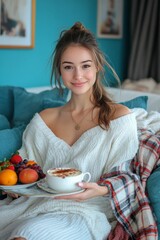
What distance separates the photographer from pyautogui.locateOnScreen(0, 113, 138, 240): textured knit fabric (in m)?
1.62

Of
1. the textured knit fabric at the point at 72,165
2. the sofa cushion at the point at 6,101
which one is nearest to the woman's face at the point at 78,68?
the textured knit fabric at the point at 72,165

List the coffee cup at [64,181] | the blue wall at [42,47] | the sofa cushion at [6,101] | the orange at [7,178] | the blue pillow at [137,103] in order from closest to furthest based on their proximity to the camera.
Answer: the coffee cup at [64,181] < the orange at [7,178] < the blue pillow at [137,103] < the sofa cushion at [6,101] < the blue wall at [42,47]

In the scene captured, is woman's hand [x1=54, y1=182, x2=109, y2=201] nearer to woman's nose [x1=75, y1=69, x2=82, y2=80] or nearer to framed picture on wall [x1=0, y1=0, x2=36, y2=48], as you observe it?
woman's nose [x1=75, y1=69, x2=82, y2=80]

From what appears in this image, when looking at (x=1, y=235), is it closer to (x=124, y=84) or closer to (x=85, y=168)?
(x=85, y=168)

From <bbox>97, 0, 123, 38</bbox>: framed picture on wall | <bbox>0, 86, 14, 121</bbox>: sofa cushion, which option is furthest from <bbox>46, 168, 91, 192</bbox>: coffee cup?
<bbox>97, 0, 123, 38</bbox>: framed picture on wall

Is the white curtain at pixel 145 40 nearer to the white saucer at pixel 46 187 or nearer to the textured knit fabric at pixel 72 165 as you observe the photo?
the textured knit fabric at pixel 72 165

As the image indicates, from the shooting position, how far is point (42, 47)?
3.57 metres

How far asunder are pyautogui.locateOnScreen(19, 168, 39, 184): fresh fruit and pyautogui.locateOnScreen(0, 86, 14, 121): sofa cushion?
1.17 metres

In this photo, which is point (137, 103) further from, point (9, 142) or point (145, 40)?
point (145, 40)

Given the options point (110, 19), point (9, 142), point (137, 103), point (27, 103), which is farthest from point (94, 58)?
point (110, 19)

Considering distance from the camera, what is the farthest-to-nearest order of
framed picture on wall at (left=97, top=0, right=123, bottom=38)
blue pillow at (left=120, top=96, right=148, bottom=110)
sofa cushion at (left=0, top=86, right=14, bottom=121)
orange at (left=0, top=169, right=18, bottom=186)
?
1. framed picture on wall at (left=97, top=0, right=123, bottom=38)
2. sofa cushion at (left=0, top=86, right=14, bottom=121)
3. blue pillow at (left=120, top=96, right=148, bottom=110)
4. orange at (left=0, top=169, right=18, bottom=186)

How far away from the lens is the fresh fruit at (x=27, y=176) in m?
1.67

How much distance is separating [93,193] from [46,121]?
23.6 inches

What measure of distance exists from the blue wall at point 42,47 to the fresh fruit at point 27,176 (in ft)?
5.57
